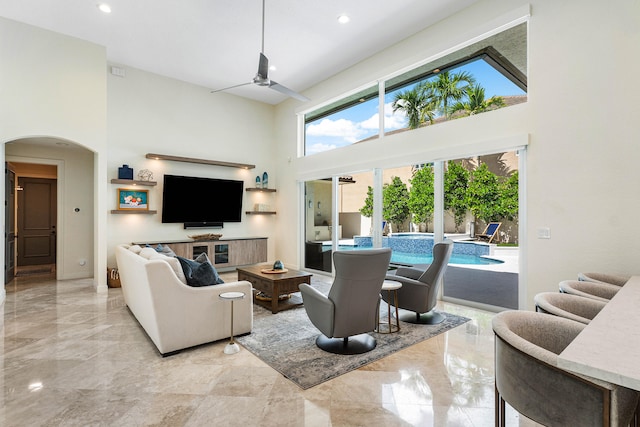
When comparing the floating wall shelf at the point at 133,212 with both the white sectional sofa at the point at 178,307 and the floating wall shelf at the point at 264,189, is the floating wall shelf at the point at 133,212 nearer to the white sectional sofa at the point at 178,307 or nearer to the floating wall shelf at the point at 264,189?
the floating wall shelf at the point at 264,189

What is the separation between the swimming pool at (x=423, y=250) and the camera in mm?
4708

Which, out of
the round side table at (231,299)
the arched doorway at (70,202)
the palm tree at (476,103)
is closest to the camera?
the round side table at (231,299)

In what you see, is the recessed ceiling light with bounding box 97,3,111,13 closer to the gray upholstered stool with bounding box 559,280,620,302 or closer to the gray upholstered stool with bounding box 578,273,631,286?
the gray upholstered stool with bounding box 559,280,620,302

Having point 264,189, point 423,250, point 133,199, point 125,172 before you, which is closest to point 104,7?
point 125,172

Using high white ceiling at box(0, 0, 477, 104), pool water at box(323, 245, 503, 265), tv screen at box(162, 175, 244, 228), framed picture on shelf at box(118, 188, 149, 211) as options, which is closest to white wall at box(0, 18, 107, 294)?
high white ceiling at box(0, 0, 477, 104)

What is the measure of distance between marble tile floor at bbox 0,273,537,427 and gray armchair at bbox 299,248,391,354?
38 centimetres

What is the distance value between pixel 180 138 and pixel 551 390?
7.23m

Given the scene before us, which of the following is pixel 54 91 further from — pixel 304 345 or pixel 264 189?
pixel 304 345

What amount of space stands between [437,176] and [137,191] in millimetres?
5629

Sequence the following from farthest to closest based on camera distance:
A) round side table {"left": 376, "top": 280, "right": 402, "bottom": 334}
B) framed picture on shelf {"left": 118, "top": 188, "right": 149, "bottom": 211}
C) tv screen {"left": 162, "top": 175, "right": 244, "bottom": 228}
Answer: tv screen {"left": 162, "top": 175, "right": 244, "bottom": 228}
framed picture on shelf {"left": 118, "top": 188, "right": 149, "bottom": 211}
round side table {"left": 376, "top": 280, "right": 402, "bottom": 334}

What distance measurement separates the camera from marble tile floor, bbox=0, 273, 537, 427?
6.79 feet

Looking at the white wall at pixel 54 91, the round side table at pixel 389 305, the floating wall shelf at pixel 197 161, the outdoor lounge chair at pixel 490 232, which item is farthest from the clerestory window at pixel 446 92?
the white wall at pixel 54 91

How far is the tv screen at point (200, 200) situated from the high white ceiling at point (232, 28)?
89.7 inches

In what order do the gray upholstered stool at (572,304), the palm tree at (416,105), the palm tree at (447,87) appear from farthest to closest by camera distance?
the palm tree at (416,105)
the palm tree at (447,87)
the gray upholstered stool at (572,304)
